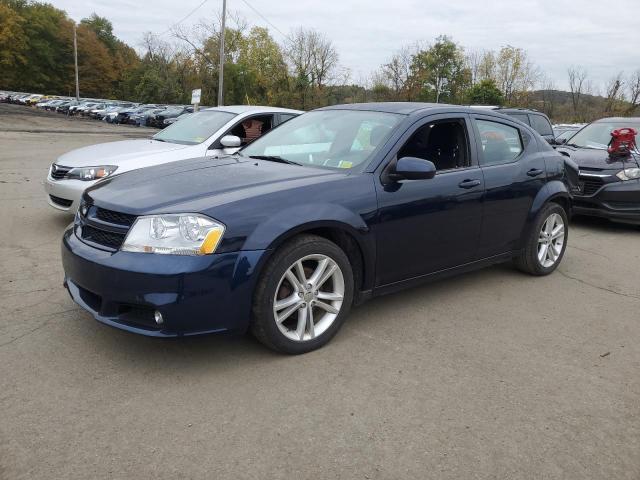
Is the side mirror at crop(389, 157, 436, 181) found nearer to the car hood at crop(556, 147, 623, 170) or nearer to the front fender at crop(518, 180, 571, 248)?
the front fender at crop(518, 180, 571, 248)

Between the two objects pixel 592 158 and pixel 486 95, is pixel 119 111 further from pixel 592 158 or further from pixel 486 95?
pixel 592 158

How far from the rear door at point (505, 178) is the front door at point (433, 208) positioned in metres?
0.13

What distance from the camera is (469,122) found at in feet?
15.1

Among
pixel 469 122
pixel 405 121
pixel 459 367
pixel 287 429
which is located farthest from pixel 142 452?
pixel 469 122

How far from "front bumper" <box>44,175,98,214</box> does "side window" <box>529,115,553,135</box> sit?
9093 millimetres

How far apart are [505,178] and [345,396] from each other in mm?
2597

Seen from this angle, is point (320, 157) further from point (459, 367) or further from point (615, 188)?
point (615, 188)

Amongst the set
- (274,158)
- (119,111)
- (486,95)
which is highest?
(486,95)

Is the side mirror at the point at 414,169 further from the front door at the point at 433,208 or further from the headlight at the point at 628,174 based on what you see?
the headlight at the point at 628,174

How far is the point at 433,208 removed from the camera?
4.08 metres

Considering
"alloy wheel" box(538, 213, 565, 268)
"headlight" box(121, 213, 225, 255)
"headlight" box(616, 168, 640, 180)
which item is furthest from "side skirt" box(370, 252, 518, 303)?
"headlight" box(616, 168, 640, 180)

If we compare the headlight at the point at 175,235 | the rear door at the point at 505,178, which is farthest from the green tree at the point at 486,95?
the headlight at the point at 175,235

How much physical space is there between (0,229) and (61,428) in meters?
4.53

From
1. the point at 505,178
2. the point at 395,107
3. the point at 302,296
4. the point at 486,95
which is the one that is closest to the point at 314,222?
the point at 302,296
